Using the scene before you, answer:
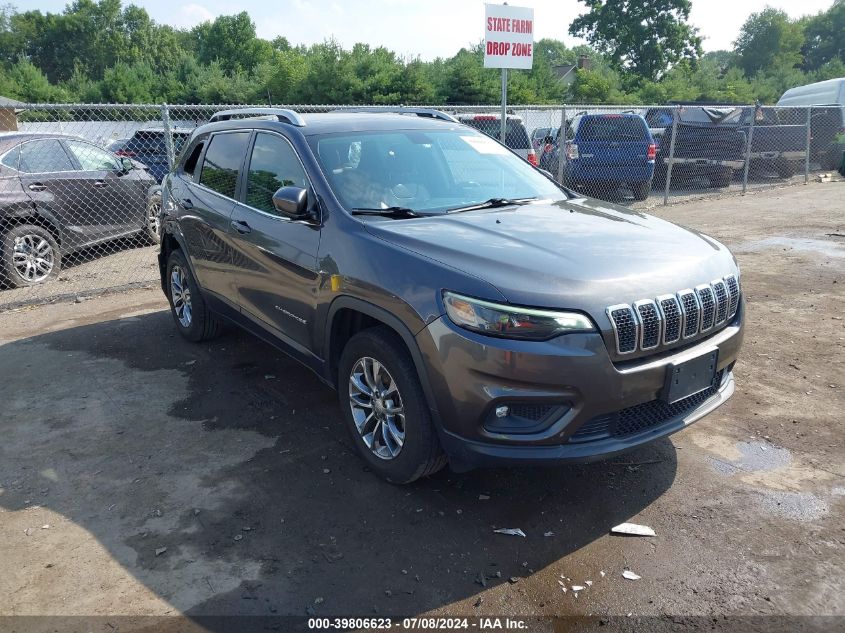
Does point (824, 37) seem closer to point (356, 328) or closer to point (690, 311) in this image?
point (690, 311)

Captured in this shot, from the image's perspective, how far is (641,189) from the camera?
1345 cm

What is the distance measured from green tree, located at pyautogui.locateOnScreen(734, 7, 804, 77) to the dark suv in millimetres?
76998

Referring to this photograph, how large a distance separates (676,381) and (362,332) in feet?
5.03

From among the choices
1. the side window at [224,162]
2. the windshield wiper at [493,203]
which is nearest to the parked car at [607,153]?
the side window at [224,162]

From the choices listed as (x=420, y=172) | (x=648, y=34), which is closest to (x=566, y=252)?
(x=420, y=172)

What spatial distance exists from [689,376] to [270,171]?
9.27ft

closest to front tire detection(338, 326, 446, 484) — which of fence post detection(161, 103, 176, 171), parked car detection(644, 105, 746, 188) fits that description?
fence post detection(161, 103, 176, 171)

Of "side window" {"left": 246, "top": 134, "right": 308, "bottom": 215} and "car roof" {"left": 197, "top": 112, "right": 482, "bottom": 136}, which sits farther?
"car roof" {"left": 197, "top": 112, "right": 482, "bottom": 136}

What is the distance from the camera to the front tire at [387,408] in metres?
3.14

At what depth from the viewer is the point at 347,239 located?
3.50 metres

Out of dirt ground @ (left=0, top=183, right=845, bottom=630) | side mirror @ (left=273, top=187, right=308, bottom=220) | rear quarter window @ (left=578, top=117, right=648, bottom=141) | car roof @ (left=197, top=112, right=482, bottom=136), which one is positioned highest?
rear quarter window @ (left=578, top=117, right=648, bottom=141)

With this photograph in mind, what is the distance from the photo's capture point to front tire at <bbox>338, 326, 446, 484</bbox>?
10.3 feet

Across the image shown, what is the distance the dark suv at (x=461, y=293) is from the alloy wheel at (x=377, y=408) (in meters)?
0.01

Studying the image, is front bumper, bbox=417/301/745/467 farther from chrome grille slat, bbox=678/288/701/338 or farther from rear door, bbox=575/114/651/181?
rear door, bbox=575/114/651/181
